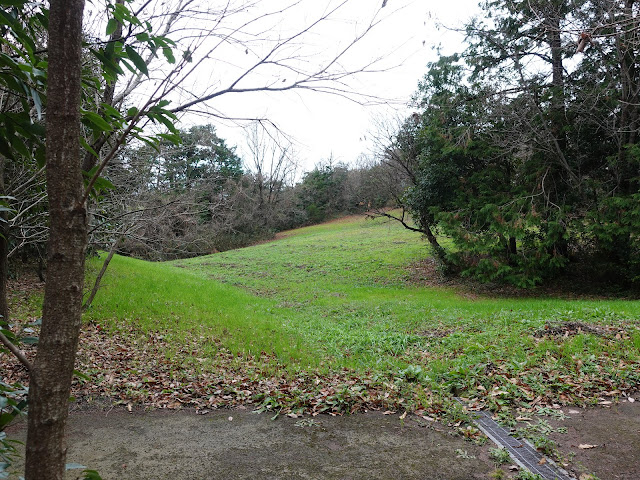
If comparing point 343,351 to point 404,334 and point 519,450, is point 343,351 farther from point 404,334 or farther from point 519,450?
point 519,450

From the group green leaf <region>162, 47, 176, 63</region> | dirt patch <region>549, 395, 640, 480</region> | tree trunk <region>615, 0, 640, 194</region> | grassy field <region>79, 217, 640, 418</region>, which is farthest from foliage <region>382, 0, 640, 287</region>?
green leaf <region>162, 47, 176, 63</region>

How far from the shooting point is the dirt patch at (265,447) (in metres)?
3.29

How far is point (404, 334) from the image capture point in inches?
316

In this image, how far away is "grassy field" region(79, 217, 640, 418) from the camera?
5.12 metres

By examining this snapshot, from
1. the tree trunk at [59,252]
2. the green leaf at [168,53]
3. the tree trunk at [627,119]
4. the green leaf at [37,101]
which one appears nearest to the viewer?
the tree trunk at [59,252]

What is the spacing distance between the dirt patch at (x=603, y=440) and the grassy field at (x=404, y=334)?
326 mm

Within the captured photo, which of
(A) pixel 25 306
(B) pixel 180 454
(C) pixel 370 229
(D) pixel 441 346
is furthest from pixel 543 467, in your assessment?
(C) pixel 370 229

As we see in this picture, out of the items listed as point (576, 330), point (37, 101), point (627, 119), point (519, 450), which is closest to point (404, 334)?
point (576, 330)

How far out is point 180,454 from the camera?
3.56 m

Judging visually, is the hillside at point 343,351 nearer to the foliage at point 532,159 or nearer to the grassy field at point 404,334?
the grassy field at point 404,334

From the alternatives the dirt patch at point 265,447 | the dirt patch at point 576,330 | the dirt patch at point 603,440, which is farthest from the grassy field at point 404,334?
the dirt patch at point 265,447

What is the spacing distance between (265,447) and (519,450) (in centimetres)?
224

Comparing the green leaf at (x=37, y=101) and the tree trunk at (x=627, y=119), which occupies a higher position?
the tree trunk at (x=627, y=119)

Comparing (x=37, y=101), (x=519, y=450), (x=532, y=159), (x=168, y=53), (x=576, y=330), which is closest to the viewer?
(x=37, y=101)
